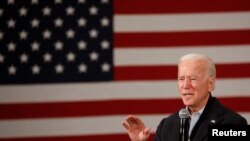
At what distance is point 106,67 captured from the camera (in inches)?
142

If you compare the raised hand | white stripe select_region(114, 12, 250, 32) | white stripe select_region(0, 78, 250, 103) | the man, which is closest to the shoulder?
the man

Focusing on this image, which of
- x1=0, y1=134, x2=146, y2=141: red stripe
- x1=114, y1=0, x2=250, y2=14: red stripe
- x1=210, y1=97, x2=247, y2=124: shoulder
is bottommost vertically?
x1=0, y1=134, x2=146, y2=141: red stripe

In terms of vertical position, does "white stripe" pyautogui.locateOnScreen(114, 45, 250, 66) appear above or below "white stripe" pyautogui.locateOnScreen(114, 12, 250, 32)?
below

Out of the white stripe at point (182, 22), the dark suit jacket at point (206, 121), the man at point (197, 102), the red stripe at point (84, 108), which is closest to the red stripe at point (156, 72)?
the red stripe at point (84, 108)

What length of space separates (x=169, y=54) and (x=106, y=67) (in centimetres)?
56

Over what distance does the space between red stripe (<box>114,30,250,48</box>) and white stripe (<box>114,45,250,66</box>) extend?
0.04 m

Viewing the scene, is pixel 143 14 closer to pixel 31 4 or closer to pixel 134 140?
pixel 31 4

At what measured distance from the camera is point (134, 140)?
195 cm

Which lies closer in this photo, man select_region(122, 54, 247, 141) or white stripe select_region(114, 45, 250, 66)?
man select_region(122, 54, 247, 141)

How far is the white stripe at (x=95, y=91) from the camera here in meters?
3.59

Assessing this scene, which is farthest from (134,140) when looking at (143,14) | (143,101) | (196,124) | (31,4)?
(31,4)

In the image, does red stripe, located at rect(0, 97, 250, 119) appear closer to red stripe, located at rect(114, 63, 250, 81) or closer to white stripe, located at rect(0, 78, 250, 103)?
white stripe, located at rect(0, 78, 250, 103)

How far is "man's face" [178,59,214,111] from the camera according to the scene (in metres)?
1.96

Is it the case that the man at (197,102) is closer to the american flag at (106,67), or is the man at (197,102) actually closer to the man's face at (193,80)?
the man's face at (193,80)
